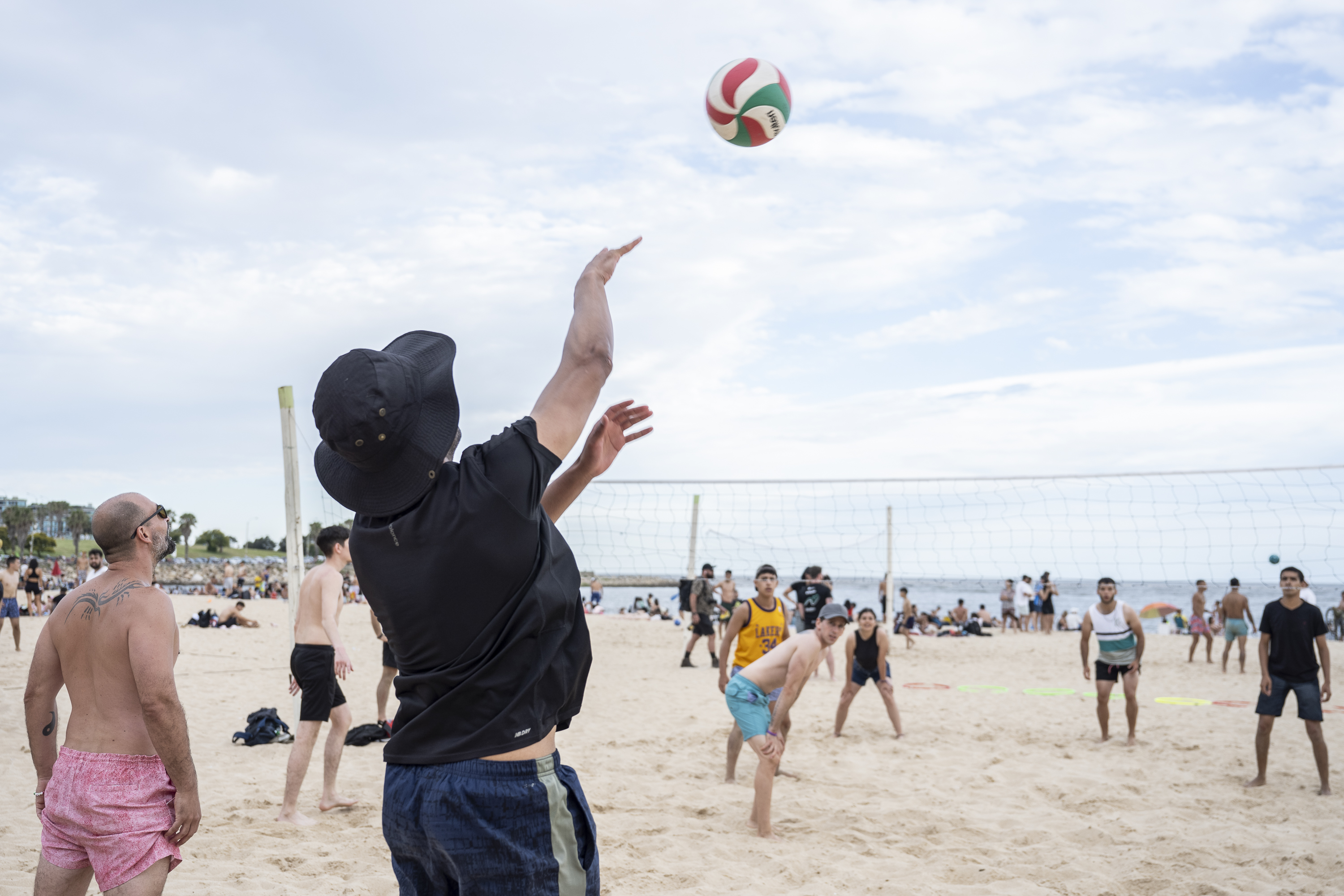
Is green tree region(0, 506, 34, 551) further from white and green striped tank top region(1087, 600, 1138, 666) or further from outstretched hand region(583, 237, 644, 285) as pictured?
outstretched hand region(583, 237, 644, 285)

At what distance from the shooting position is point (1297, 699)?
5.63 metres

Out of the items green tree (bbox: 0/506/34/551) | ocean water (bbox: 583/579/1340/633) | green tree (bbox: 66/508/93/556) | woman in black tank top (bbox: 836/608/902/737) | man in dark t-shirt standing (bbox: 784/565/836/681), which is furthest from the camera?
green tree (bbox: 0/506/34/551)

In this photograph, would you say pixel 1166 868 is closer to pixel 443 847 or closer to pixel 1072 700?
pixel 443 847

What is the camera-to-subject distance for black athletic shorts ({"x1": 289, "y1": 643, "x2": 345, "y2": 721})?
184 inches

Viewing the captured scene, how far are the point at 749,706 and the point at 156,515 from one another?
10.9 feet

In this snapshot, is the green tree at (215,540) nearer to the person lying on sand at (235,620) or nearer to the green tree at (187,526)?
the green tree at (187,526)

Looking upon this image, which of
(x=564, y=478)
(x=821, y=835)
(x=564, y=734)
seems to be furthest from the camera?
(x=564, y=734)

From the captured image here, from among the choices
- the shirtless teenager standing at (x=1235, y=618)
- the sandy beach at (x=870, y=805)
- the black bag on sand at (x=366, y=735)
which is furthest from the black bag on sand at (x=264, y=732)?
the shirtless teenager standing at (x=1235, y=618)

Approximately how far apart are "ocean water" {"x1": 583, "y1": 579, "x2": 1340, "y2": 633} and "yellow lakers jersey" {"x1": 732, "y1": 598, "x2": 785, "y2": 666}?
23592mm

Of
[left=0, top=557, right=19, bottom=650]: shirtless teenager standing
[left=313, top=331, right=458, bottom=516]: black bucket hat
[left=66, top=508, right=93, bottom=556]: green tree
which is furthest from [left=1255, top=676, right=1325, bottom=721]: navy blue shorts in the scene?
[left=66, top=508, right=93, bottom=556]: green tree

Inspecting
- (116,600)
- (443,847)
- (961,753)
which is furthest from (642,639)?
(443,847)

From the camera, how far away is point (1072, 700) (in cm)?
961

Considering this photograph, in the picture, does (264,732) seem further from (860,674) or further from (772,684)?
(860,674)

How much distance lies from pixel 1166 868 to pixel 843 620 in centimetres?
190
